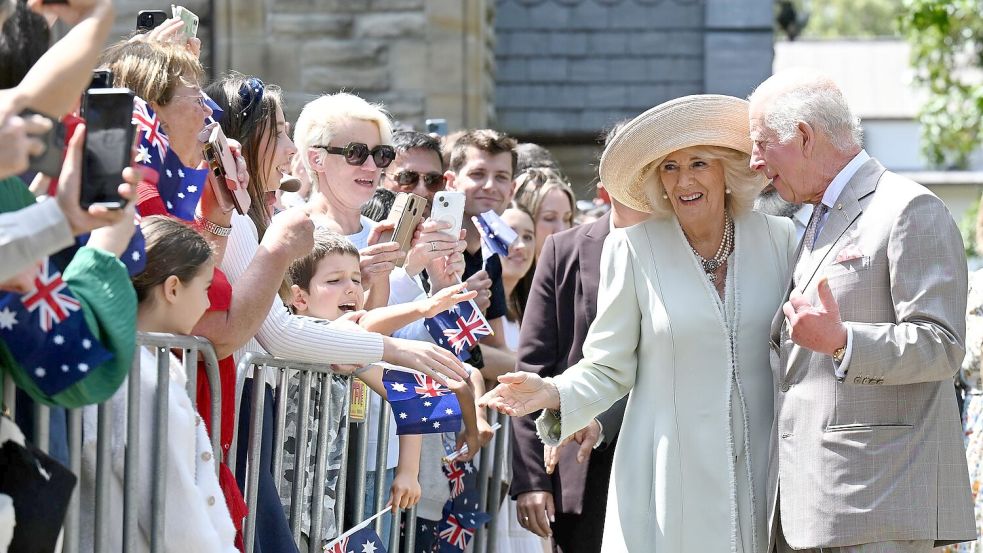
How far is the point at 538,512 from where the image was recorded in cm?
566

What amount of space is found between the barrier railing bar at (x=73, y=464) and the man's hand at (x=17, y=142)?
2.51 ft

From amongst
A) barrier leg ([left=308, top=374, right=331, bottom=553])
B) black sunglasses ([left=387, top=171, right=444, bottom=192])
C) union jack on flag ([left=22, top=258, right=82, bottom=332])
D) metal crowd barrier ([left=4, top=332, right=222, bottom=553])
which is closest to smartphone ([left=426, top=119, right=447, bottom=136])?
black sunglasses ([left=387, top=171, right=444, bottom=192])

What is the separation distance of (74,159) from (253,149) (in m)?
1.83

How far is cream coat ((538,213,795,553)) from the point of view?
4.71 m

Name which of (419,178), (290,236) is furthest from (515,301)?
(290,236)

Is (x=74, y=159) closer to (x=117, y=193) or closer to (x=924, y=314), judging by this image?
(x=117, y=193)

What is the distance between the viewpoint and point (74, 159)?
3.06m

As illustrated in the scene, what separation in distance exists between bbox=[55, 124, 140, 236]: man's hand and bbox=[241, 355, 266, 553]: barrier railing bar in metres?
1.32

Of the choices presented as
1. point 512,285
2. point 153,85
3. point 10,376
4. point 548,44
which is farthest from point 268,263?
point 548,44

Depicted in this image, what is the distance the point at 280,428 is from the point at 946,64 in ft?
37.4

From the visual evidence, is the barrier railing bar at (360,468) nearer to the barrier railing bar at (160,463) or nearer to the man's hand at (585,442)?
the man's hand at (585,442)

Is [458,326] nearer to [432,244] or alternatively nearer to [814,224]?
[432,244]

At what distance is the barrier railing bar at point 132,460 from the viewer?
3561mm

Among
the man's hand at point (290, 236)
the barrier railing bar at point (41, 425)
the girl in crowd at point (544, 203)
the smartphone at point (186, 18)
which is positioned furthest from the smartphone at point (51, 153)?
the girl in crowd at point (544, 203)
